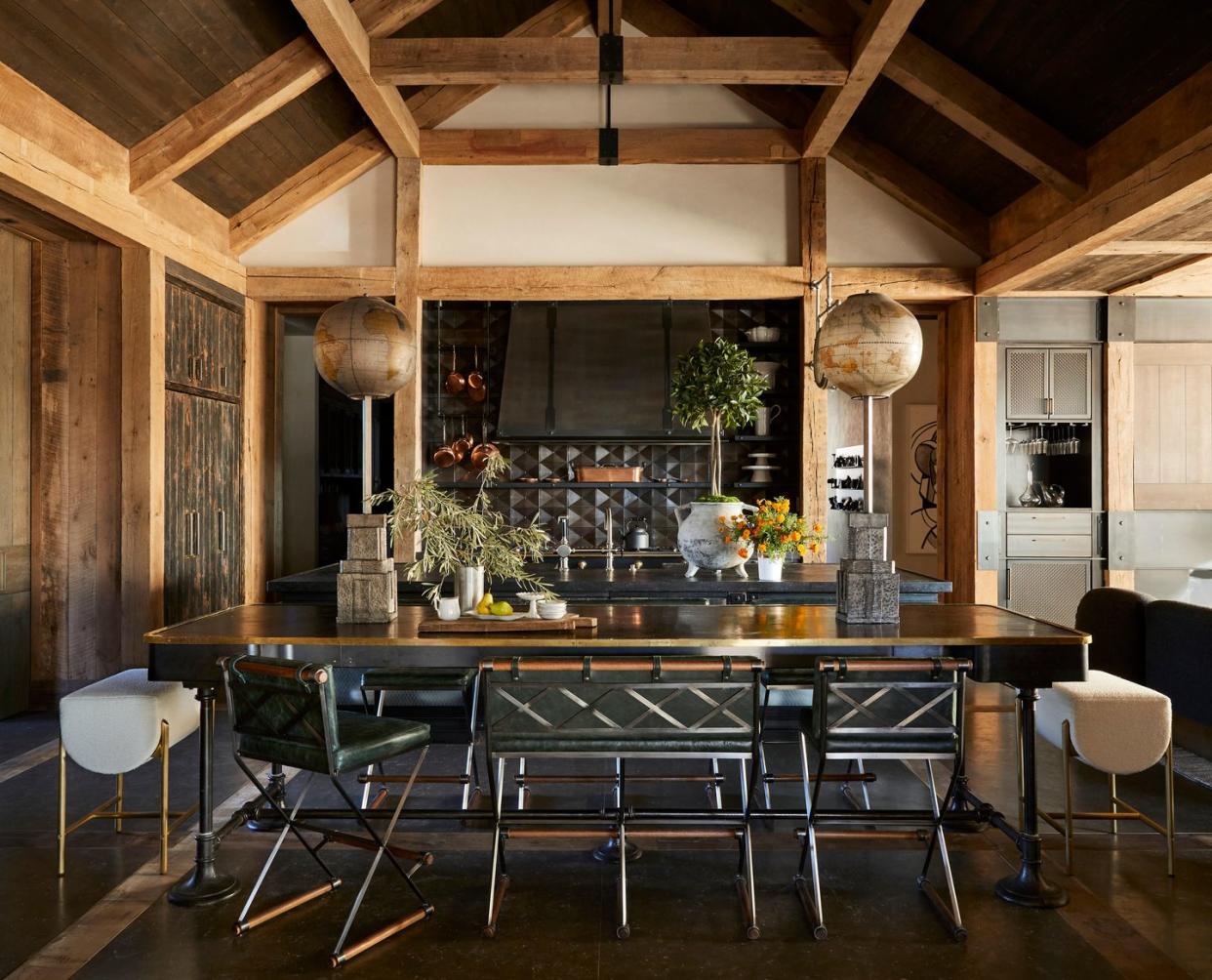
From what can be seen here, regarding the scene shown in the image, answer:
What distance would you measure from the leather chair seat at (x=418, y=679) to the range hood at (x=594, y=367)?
11.4 feet

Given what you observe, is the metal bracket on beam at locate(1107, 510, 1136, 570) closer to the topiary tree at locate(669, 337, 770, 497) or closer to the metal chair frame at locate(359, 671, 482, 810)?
the topiary tree at locate(669, 337, 770, 497)

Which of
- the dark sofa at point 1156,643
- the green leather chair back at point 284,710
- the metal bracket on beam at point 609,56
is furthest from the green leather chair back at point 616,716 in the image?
the metal bracket on beam at point 609,56

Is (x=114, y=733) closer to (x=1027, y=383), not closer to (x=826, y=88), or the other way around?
(x=826, y=88)

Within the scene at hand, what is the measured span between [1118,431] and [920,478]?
3.22 m

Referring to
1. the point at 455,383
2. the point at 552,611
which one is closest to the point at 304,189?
the point at 455,383

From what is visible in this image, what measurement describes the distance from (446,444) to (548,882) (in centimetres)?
476

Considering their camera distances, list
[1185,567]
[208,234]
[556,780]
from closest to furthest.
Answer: [556,780] → [208,234] → [1185,567]

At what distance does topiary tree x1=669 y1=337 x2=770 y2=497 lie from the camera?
16.3ft

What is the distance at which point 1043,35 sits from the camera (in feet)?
15.8

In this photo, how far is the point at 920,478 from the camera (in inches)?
392

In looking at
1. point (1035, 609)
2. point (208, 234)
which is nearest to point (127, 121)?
point (208, 234)

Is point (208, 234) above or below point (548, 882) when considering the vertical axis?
above

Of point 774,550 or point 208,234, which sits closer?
point 774,550

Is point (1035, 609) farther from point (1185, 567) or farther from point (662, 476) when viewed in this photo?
point (662, 476)
